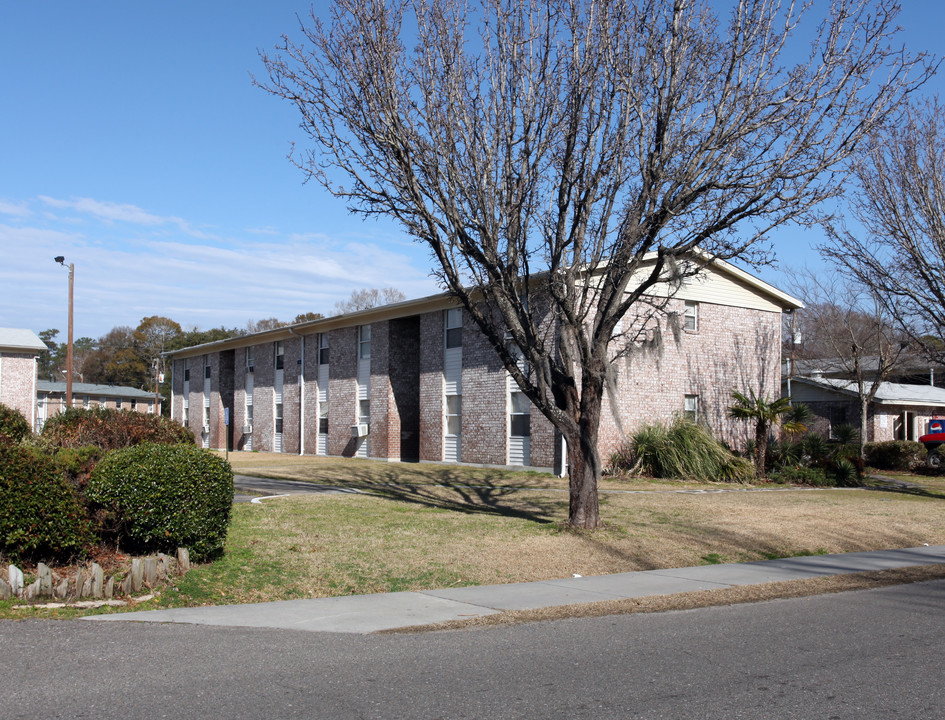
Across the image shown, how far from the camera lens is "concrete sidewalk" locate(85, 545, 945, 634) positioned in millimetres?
8000

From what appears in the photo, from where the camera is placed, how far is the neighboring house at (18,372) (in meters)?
43.9

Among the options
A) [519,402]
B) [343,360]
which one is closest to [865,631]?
[519,402]

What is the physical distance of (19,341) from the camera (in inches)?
1786

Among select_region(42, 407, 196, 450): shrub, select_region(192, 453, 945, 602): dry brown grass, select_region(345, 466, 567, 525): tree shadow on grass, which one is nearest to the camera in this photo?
select_region(192, 453, 945, 602): dry brown grass

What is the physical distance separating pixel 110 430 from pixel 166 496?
659 centimetres

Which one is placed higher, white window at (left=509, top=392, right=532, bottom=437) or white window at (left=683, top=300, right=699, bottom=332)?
white window at (left=683, top=300, right=699, bottom=332)

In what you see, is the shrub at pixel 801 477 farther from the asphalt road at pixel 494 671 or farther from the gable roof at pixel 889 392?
the asphalt road at pixel 494 671

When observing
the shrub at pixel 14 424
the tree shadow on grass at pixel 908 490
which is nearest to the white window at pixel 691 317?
the tree shadow on grass at pixel 908 490

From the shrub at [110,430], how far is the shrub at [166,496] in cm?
459

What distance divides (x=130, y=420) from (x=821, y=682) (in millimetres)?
13531

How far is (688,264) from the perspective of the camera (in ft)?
42.1

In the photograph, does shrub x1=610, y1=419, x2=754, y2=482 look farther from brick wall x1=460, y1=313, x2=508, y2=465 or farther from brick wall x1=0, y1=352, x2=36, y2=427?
brick wall x1=0, y1=352, x2=36, y2=427

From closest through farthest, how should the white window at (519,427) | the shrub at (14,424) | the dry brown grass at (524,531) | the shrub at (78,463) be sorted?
the dry brown grass at (524,531), the shrub at (78,463), the shrub at (14,424), the white window at (519,427)

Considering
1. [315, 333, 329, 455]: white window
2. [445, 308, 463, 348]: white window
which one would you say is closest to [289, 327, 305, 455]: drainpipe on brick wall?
[315, 333, 329, 455]: white window
